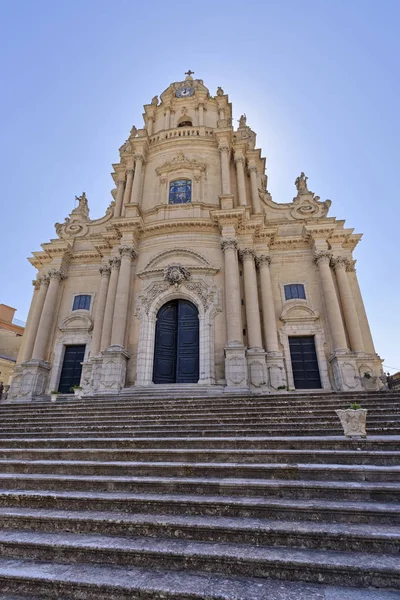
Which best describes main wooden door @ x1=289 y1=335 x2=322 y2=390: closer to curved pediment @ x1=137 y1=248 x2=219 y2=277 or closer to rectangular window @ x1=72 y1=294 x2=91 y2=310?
curved pediment @ x1=137 y1=248 x2=219 y2=277

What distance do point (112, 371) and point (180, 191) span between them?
11156mm

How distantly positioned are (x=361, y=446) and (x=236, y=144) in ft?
61.0

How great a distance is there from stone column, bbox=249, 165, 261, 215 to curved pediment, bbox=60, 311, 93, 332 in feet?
35.9

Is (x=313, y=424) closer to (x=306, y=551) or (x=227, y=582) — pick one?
(x=306, y=551)

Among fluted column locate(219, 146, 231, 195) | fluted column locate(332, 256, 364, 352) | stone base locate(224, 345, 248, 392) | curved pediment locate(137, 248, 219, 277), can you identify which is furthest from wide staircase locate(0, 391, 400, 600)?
fluted column locate(219, 146, 231, 195)

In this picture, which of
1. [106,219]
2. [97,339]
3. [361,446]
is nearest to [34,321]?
[97,339]

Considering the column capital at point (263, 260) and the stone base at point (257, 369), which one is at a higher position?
the column capital at point (263, 260)

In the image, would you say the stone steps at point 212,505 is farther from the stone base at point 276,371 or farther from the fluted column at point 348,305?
the fluted column at point 348,305

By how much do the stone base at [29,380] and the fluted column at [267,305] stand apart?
1092 centimetres

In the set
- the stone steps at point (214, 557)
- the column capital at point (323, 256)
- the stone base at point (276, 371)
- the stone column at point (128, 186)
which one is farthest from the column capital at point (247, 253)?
the stone steps at point (214, 557)

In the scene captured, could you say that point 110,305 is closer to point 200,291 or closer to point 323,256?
point 200,291

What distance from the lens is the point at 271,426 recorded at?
6.55m

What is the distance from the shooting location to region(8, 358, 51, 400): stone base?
14.6m

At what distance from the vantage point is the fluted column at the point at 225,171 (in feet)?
56.7
